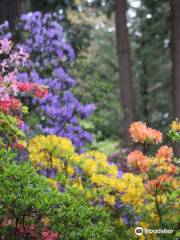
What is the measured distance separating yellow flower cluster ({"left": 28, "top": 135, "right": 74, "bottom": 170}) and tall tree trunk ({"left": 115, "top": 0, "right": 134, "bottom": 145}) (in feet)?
15.8

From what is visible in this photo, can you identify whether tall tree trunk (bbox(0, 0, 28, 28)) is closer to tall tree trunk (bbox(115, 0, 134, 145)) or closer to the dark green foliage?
tall tree trunk (bbox(115, 0, 134, 145))

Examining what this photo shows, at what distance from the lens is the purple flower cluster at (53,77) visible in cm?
714

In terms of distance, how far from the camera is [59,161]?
4.89 metres

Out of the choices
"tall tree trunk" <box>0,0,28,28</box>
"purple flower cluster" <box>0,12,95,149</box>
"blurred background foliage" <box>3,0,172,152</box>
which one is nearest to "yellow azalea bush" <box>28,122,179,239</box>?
"purple flower cluster" <box>0,12,95,149</box>

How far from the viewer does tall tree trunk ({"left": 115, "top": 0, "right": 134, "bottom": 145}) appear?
9.67 meters

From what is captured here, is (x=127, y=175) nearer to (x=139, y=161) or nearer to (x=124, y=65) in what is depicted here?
(x=139, y=161)

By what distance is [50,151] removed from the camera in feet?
15.6

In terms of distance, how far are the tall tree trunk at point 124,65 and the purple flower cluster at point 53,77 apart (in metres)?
2.06

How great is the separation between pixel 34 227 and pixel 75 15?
41.9 ft

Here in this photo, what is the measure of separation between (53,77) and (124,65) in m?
2.62

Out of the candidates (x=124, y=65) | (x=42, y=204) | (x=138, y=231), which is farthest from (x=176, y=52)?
(x=42, y=204)

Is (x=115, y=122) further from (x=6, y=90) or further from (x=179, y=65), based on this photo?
(x=6, y=90)

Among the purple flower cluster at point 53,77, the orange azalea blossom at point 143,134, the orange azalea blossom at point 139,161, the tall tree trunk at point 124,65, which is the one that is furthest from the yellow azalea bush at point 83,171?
the tall tree trunk at point 124,65

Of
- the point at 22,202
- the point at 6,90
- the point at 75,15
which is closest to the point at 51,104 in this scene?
the point at 6,90
